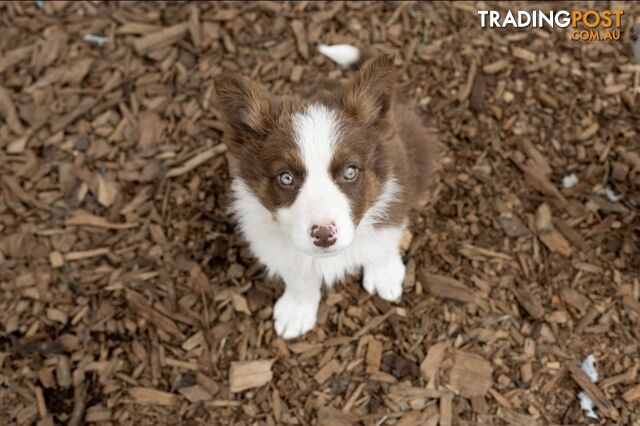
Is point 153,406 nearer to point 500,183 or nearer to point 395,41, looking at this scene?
point 500,183

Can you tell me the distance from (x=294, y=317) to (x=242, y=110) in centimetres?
139

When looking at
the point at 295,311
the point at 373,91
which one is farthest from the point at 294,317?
the point at 373,91

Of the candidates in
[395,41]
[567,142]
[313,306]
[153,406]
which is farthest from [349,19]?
[153,406]

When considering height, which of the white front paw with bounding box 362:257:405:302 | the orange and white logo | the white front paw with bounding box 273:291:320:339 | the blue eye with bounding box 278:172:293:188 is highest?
the orange and white logo

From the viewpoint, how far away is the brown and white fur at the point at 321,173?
113 inches

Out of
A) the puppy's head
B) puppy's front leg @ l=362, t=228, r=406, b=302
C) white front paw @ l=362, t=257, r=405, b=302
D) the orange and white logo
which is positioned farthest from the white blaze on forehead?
the orange and white logo

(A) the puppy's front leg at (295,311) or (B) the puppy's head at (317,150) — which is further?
(A) the puppy's front leg at (295,311)

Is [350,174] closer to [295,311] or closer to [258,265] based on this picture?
[295,311]

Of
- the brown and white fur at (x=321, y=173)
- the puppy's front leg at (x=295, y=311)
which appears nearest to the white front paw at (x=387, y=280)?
the brown and white fur at (x=321, y=173)

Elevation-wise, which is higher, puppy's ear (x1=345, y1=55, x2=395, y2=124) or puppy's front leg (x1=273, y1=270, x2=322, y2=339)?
puppy's ear (x1=345, y1=55, x2=395, y2=124)

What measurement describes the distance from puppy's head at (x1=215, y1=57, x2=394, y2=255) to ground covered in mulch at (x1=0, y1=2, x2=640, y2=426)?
3.53 ft

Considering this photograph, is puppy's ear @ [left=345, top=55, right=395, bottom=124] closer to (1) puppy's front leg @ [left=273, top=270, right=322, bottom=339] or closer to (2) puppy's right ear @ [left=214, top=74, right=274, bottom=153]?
(2) puppy's right ear @ [left=214, top=74, right=274, bottom=153]

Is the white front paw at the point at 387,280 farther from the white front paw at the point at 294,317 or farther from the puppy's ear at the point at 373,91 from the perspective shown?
the puppy's ear at the point at 373,91

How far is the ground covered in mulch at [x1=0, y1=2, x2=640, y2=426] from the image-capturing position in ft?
12.4
